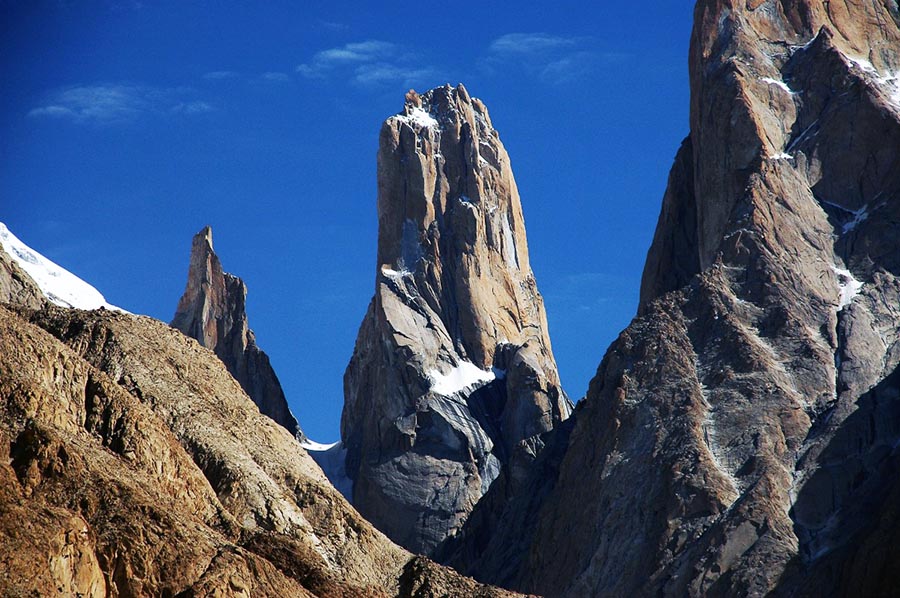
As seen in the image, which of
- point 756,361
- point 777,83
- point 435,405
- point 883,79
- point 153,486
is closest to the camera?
point 153,486

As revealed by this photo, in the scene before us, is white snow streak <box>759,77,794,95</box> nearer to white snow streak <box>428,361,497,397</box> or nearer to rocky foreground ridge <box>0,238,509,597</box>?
white snow streak <box>428,361,497,397</box>

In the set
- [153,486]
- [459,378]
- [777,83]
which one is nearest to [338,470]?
[459,378]

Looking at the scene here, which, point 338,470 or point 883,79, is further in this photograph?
point 338,470

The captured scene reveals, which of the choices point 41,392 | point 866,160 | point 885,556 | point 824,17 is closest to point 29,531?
point 41,392

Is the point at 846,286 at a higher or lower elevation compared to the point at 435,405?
higher

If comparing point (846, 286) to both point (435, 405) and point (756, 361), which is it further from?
point (435, 405)

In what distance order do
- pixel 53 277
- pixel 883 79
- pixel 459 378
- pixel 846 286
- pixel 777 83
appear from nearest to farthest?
pixel 53 277 < pixel 846 286 < pixel 883 79 < pixel 777 83 < pixel 459 378

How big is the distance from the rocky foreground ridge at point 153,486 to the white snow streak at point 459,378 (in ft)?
397

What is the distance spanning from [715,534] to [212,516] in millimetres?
78650

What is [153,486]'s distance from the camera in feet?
178

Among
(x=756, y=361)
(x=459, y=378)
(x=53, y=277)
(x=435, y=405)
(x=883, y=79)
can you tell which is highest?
(x=883, y=79)

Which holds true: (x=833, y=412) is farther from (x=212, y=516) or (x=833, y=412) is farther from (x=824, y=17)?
(x=212, y=516)

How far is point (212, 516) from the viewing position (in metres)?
56.2

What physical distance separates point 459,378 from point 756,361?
164 feet
